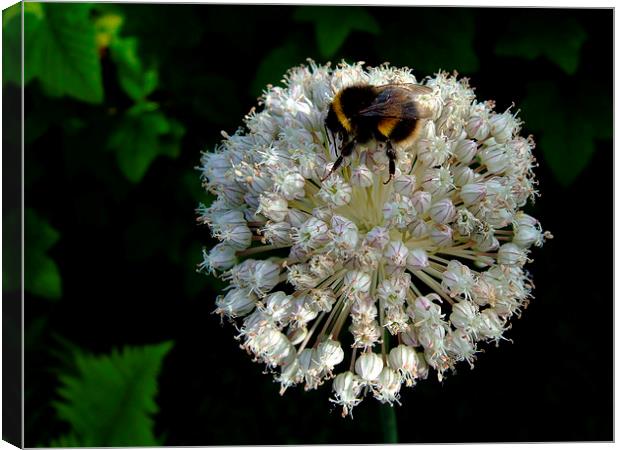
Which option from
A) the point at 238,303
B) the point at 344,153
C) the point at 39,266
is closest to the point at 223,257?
the point at 238,303

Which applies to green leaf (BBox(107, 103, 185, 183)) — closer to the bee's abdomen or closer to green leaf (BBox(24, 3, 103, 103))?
green leaf (BBox(24, 3, 103, 103))

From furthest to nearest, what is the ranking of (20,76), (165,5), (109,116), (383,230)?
(109,116), (165,5), (20,76), (383,230)

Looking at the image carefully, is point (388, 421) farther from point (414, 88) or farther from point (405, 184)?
point (414, 88)

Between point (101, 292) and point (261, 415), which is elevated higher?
point (101, 292)

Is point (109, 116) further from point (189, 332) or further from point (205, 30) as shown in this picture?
point (189, 332)

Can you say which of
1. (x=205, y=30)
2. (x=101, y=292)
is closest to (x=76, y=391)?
(x=101, y=292)
